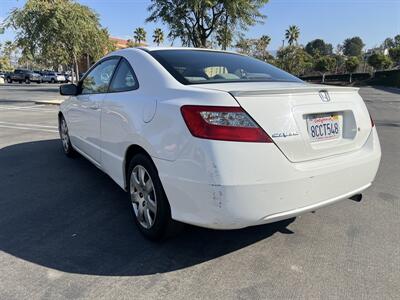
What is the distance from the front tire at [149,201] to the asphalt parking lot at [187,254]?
0.15 metres

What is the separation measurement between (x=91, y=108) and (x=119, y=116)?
38.6 inches

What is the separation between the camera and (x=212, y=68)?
11.3ft

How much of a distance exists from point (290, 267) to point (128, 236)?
1.40 metres

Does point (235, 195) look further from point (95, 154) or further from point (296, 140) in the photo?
point (95, 154)

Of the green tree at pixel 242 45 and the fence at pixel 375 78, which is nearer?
the green tree at pixel 242 45

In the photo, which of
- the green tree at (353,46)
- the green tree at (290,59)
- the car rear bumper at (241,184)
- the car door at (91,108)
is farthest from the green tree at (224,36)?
the green tree at (353,46)

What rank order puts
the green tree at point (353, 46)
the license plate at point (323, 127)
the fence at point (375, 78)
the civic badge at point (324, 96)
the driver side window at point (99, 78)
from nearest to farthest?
the license plate at point (323, 127)
the civic badge at point (324, 96)
the driver side window at point (99, 78)
the fence at point (375, 78)
the green tree at point (353, 46)

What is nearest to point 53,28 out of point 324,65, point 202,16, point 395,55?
point 202,16

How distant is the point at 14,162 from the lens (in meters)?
5.79

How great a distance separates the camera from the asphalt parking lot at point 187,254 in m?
2.53

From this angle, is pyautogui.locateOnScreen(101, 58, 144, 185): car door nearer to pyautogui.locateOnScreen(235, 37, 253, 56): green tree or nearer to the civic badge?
the civic badge

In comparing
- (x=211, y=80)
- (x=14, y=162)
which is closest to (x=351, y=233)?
(x=211, y=80)

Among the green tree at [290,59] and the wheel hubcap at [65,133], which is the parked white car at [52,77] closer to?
the green tree at [290,59]

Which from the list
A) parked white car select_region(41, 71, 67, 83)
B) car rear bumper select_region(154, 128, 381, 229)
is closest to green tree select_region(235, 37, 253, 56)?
car rear bumper select_region(154, 128, 381, 229)
